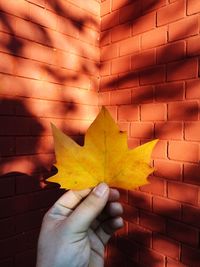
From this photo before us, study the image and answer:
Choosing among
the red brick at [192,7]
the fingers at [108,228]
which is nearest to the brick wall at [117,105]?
the red brick at [192,7]

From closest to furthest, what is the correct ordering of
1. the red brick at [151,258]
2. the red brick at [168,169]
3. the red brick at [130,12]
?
the red brick at [168,169]
the red brick at [151,258]
the red brick at [130,12]

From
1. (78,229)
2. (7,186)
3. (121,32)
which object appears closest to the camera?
(78,229)

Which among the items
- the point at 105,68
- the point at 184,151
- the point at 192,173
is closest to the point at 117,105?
the point at 105,68

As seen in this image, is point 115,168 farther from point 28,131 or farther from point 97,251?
point 28,131

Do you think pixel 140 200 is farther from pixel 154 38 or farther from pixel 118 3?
pixel 118 3

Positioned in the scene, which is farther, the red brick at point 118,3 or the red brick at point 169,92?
the red brick at point 118,3

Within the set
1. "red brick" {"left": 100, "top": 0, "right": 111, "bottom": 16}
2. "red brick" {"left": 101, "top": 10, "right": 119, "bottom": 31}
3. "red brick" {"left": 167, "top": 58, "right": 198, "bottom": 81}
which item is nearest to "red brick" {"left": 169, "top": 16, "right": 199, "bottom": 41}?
"red brick" {"left": 167, "top": 58, "right": 198, "bottom": 81}

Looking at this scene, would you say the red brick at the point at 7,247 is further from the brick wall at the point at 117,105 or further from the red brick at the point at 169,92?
the red brick at the point at 169,92
